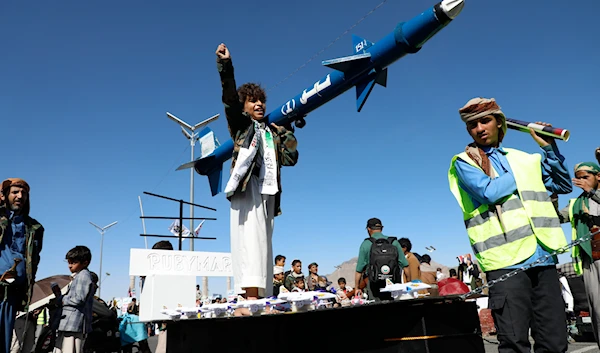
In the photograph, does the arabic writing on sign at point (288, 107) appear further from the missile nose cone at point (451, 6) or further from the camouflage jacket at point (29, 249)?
the camouflage jacket at point (29, 249)

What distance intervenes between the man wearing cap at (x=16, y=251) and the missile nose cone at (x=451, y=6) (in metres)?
9.13

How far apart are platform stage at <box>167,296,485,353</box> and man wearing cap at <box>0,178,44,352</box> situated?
6.30ft

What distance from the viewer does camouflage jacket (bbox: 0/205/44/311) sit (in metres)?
3.44

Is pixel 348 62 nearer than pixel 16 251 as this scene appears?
No

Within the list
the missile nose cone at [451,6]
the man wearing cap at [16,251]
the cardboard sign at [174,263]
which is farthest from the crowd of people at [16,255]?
the missile nose cone at [451,6]

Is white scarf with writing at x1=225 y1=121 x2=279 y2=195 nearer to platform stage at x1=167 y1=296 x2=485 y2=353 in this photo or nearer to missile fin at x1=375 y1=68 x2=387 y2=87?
platform stage at x1=167 y1=296 x2=485 y2=353

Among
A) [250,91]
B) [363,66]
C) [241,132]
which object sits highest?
[363,66]

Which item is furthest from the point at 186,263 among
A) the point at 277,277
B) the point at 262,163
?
the point at 262,163

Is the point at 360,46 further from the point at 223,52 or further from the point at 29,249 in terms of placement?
the point at 29,249

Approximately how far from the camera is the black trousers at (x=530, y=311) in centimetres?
219

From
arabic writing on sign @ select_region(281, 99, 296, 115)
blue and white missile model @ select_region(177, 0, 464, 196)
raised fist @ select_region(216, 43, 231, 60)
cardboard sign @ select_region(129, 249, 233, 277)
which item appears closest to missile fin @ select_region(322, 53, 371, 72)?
blue and white missile model @ select_region(177, 0, 464, 196)

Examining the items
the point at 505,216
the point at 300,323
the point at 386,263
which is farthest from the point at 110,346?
the point at 505,216

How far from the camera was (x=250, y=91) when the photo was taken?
146 inches

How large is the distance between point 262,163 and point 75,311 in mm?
3474
